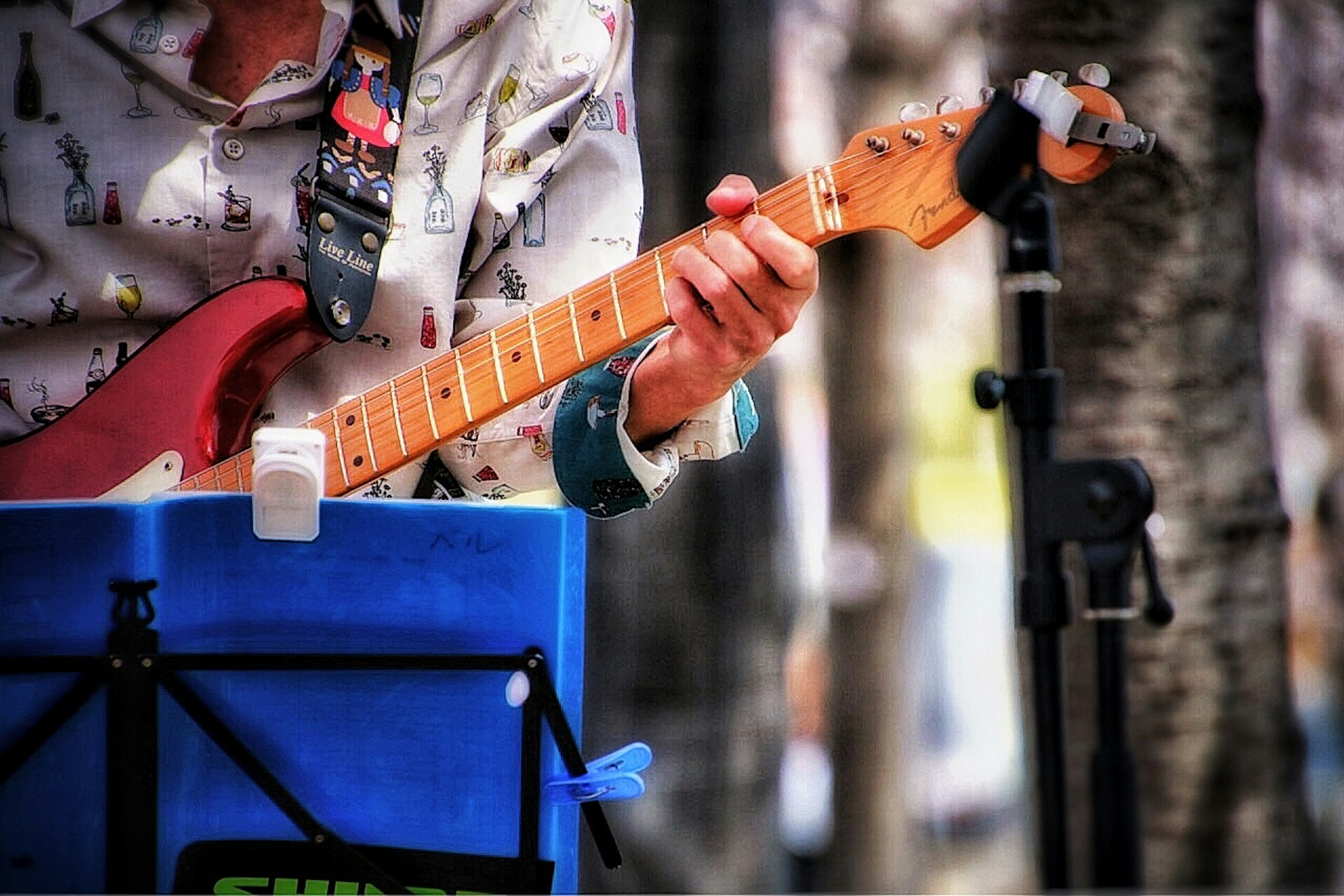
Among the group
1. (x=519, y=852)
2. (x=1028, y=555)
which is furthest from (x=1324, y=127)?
(x=519, y=852)

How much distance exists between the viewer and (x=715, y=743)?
96.0 inches

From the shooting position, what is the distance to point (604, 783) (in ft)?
3.62

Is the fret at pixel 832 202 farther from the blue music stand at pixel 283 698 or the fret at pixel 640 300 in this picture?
the blue music stand at pixel 283 698

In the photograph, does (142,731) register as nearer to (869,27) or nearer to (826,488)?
(826,488)

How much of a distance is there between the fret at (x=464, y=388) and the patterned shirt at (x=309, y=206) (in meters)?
0.07

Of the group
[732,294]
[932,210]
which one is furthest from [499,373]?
[932,210]

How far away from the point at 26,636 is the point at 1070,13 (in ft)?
5.26

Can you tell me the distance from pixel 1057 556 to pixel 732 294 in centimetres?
57

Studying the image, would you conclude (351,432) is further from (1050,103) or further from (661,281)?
(1050,103)

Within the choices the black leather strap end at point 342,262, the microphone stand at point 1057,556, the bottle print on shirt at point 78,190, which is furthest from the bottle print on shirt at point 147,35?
the microphone stand at point 1057,556

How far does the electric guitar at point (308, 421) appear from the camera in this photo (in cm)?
155

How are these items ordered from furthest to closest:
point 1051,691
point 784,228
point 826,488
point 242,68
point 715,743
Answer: point 826,488 < point 715,743 < point 242,68 < point 784,228 < point 1051,691

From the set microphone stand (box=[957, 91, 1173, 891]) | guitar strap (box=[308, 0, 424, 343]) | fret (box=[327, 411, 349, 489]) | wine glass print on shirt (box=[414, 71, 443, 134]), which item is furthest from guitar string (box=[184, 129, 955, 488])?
microphone stand (box=[957, 91, 1173, 891])

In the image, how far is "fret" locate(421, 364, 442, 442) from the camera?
1.57 m
